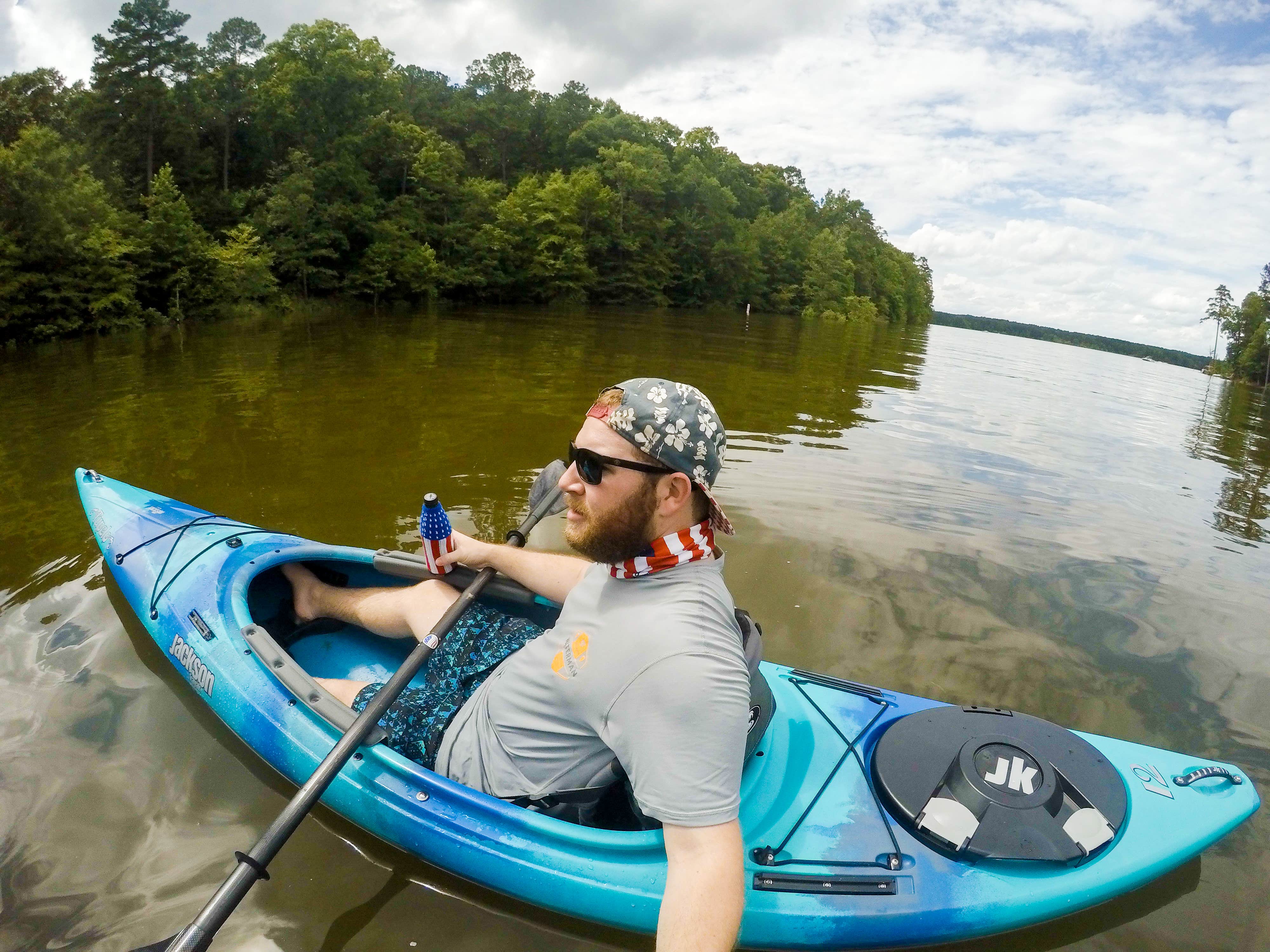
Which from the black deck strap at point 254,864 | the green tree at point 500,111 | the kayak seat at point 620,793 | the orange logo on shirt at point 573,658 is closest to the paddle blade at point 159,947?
the black deck strap at point 254,864

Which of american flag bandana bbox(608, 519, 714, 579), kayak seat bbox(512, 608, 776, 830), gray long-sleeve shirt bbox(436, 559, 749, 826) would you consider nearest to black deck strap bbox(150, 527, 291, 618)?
gray long-sleeve shirt bbox(436, 559, 749, 826)

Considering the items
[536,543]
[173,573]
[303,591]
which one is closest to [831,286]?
[536,543]

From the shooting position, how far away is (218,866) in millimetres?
2762

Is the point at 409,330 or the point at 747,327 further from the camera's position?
the point at 747,327

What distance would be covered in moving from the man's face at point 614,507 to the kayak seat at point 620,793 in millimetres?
548

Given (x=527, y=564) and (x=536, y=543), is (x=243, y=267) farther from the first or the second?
(x=527, y=564)

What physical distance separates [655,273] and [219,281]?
29623mm

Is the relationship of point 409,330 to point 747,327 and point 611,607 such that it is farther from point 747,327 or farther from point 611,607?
point 611,607

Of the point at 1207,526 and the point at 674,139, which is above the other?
the point at 674,139

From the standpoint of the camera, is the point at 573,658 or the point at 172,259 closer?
the point at 573,658

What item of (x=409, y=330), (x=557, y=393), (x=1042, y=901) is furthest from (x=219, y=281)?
(x=1042, y=901)

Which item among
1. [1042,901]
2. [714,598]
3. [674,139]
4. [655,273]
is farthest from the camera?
[674,139]

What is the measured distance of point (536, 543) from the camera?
18.4ft

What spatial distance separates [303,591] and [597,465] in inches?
104
